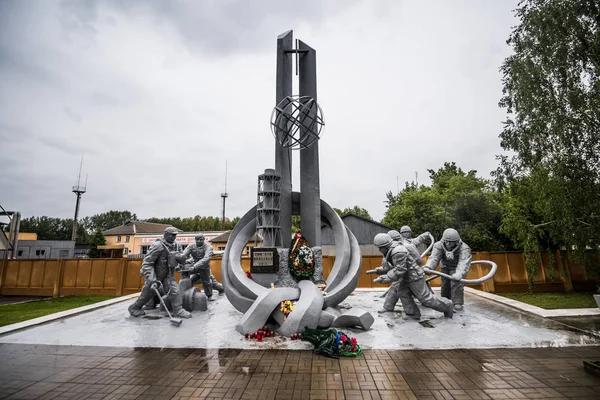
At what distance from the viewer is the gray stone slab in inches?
247

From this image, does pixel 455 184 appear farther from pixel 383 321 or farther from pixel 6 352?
pixel 6 352

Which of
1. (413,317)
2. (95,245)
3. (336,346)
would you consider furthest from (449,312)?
(95,245)

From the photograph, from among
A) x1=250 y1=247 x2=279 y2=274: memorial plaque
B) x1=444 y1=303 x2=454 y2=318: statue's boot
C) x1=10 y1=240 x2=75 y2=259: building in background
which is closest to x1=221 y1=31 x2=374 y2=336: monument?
x1=250 y1=247 x2=279 y2=274: memorial plaque

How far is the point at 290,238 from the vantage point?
10266 millimetres

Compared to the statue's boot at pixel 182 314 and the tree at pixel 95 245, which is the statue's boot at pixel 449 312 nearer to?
the statue's boot at pixel 182 314

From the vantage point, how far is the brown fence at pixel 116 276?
47.8 feet

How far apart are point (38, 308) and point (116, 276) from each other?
3393 mm

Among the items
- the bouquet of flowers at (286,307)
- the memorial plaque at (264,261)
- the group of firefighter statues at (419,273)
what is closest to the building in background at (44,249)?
the memorial plaque at (264,261)

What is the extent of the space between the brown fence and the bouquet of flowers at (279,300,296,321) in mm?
8927

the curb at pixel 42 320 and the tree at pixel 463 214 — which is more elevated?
the tree at pixel 463 214

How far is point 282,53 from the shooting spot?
11.2 metres

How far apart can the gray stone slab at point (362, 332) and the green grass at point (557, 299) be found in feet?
12.3

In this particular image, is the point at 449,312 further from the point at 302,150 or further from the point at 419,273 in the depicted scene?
the point at 302,150

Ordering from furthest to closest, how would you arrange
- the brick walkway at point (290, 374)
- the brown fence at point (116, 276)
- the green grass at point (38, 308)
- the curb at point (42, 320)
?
the brown fence at point (116, 276) < the green grass at point (38, 308) < the curb at point (42, 320) < the brick walkway at point (290, 374)
